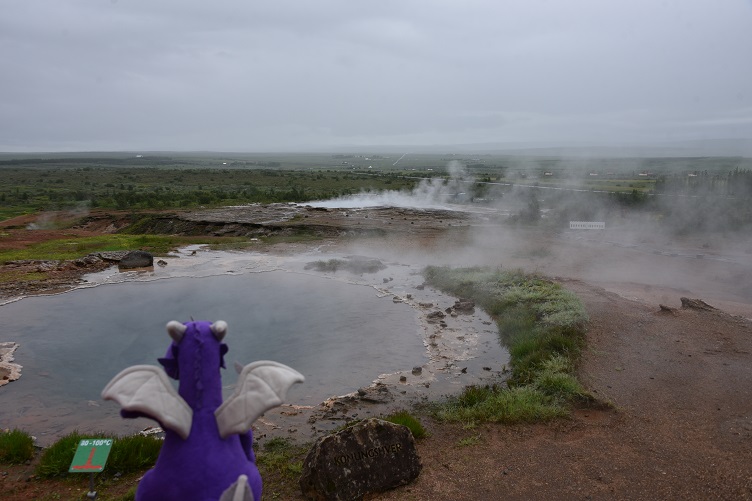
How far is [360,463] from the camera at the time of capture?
18.9 ft

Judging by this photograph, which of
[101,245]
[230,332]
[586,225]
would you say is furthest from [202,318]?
[586,225]

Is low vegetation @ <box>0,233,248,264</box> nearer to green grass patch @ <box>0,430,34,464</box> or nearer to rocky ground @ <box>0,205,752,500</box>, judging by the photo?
green grass patch @ <box>0,430,34,464</box>

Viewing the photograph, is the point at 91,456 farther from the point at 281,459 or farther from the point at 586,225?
the point at 586,225

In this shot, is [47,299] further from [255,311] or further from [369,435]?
[369,435]

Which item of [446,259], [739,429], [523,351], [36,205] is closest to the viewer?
[739,429]

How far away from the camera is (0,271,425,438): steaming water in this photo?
9.38 meters

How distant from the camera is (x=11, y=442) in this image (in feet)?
22.1

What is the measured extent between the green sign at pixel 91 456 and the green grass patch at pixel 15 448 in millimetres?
1911

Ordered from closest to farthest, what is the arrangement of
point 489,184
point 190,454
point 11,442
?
point 190,454
point 11,442
point 489,184

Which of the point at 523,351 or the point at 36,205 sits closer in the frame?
the point at 523,351

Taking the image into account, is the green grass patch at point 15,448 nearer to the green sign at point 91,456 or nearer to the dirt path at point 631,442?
the green sign at point 91,456

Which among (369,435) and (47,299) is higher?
(369,435)

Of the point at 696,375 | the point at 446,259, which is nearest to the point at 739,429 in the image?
the point at 696,375

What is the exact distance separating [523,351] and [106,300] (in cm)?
1073
